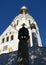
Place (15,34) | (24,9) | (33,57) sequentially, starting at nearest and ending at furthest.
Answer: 1. (33,57)
2. (15,34)
3. (24,9)

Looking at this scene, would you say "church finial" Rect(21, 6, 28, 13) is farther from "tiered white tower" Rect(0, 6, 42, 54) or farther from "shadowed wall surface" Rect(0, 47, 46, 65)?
"shadowed wall surface" Rect(0, 47, 46, 65)

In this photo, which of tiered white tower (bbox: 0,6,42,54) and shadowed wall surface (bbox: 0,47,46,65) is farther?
tiered white tower (bbox: 0,6,42,54)

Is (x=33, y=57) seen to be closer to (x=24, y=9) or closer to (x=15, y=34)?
(x=15, y=34)

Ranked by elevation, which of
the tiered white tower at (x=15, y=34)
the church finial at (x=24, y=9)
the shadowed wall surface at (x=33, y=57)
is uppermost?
the church finial at (x=24, y=9)

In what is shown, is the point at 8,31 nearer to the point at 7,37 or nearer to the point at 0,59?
the point at 7,37

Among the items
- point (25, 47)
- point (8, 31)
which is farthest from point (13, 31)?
point (25, 47)

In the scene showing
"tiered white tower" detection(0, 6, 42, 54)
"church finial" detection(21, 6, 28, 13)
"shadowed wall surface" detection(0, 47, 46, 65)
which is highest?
"church finial" detection(21, 6, 28, 13)

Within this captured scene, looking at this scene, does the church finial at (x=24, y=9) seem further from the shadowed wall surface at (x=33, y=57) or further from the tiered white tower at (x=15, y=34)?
the shadowed wall surface at (x=33, y=57)

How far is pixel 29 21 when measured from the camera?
4144cm

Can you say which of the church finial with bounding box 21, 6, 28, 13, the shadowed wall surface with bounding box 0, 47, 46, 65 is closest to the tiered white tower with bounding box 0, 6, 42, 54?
the church finial with bounding box 21, 6, 28, 13

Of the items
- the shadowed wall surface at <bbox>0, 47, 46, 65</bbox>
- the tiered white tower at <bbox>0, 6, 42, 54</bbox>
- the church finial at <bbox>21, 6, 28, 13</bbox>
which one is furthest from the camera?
the church finial at <bbox>21, 6, 28, 13</bbox>

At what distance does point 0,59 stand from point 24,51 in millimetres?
5877

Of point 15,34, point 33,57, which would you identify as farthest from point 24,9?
point 33,57

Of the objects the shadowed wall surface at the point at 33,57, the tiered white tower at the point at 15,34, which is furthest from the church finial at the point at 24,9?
the shadowed wall surface at the point at 33,57
